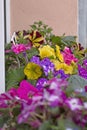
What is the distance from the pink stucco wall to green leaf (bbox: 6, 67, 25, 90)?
68cm

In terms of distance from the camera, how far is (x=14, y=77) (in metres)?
1.77

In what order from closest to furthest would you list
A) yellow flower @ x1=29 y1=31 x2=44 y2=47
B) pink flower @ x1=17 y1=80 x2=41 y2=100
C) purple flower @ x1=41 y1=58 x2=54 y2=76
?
pink flower @ x1=17 y1=80 x2=41 y2=100 < purple flower @ x1=41 y1=58 x2=54 y2=76 < yellow flower @ x1=29 y1=31 x2=44 y2=47

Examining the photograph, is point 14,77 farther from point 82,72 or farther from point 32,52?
point 82,72

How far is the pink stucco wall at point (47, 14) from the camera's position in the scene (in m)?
2.51

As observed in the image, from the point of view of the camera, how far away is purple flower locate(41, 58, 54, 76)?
5.60 feet

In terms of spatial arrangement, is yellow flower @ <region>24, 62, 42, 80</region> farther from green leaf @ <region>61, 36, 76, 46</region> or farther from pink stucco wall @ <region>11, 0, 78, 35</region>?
pink stucco wall @ <region>11, 0, 78, 35</region>

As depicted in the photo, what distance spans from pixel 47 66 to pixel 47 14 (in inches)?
45.7

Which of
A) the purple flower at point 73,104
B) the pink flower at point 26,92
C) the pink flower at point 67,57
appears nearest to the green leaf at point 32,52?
the pink flower at point 67,57

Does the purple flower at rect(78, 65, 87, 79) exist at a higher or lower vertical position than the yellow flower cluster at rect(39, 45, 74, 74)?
lower

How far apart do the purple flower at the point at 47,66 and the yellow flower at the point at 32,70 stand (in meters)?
0.03

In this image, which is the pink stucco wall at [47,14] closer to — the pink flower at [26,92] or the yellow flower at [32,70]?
the yellow flower at [32,70]

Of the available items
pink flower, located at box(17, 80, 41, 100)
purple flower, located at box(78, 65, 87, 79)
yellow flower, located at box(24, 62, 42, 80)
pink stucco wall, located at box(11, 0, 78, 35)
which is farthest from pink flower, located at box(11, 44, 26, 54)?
pink flower, located at box(17, 80, 41, 100)

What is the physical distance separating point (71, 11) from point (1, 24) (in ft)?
5.25

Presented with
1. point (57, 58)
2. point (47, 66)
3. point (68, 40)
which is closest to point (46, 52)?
point (57, 58)
